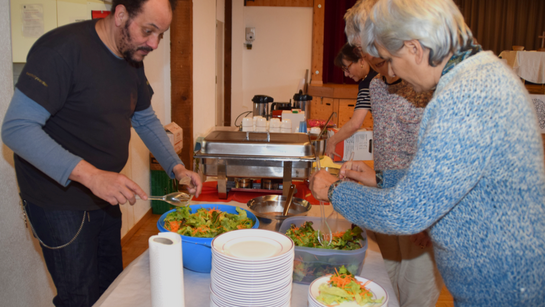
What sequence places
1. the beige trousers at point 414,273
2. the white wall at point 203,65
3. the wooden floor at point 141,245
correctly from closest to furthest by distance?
1. the beige trousers at point 414,273
2. the wooden floor at point 141,245
3. the white wall at point 203,65

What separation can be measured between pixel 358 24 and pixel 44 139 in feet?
3.33

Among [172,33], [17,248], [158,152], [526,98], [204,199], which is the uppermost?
[172,33]

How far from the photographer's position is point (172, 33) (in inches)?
124

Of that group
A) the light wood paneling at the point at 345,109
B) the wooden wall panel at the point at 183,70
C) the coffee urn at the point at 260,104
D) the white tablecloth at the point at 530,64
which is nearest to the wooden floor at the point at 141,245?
the wooden wall panel at the point at 183,70

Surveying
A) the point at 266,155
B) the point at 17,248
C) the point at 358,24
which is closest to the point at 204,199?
the point at 266,155

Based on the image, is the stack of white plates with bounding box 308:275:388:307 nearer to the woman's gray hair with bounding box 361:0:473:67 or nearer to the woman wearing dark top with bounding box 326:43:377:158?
the woman's gray hair with bounding box 361:0:473:67

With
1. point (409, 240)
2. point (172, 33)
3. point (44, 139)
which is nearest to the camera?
point (44, 139)

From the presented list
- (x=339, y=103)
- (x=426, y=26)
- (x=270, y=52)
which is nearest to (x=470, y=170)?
(x=426, y=26)

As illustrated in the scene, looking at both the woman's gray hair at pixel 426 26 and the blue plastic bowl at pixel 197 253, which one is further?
the blue plastic bowl at pixel 197 253

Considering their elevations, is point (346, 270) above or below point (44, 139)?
below

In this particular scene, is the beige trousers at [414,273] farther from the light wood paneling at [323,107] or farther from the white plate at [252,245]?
the light wood paneling at [323,107]

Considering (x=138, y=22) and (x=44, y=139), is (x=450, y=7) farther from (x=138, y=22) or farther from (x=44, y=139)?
(x=44, y=139)

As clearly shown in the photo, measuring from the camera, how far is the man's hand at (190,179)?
4.66ft

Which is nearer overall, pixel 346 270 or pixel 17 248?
pixel 346 270
